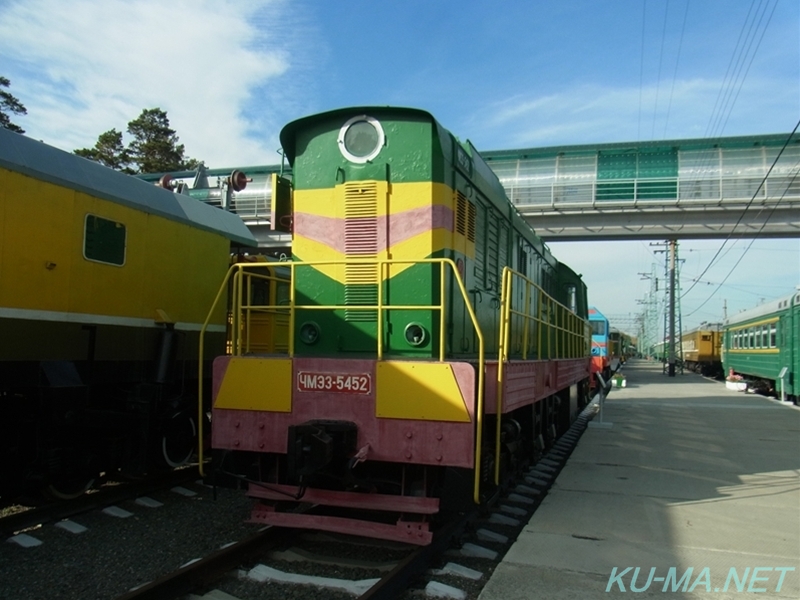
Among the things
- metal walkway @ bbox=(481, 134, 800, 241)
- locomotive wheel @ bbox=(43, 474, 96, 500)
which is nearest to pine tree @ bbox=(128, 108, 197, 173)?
metal walkway @ bbox=(481, 134, 800, 241)

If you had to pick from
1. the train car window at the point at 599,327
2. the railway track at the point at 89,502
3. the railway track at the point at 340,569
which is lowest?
the railway track at the point at 89,502

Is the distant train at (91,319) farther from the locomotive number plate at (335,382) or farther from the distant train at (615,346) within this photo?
the distant train at (615,346)

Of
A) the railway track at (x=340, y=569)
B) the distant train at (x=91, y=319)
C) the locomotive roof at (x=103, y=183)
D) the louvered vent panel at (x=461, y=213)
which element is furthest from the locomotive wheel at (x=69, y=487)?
the louvered vent panel at (x=461, y=213)

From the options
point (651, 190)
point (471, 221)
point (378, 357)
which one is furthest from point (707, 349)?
point (378, 357)

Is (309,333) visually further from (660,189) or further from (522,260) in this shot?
(660,189)

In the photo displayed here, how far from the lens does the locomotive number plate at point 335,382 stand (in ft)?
14.8

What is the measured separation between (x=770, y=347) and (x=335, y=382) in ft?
64.4

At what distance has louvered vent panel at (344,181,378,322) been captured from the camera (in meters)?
5.18

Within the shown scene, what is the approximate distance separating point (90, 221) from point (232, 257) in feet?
9.03

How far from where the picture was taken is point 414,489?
450 cm

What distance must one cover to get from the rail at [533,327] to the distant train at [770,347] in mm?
7802

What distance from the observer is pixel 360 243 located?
5.22 metres

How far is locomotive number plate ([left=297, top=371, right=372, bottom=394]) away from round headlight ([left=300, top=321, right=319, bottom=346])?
2.30ft

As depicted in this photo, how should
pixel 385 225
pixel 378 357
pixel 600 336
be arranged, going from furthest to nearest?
1. pixel 600 336
2. pixel 385 225
3. pixel 378 357
